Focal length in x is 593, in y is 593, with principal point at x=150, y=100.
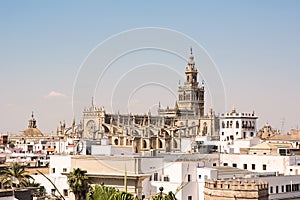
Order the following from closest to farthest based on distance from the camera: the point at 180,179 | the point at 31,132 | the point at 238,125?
the point at 180,179 → the point at 238,125 → the point at 31,132

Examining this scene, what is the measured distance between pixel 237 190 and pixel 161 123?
165ft

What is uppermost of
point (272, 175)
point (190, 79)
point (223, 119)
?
point (190, 79)

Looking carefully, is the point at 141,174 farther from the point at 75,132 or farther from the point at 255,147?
the point at 75,132

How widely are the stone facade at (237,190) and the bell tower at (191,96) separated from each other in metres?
57.0

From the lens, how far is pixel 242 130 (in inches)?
2441

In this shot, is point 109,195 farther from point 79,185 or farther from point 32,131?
point 32,131

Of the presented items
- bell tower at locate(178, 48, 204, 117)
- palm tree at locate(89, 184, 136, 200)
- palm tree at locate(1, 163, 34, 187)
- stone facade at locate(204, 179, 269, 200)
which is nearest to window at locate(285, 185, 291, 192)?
stone facade at locate(204, 179, 269, 200)

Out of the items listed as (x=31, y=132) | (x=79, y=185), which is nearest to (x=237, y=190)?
(x=79, y=185)

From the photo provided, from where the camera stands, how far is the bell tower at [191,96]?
86.0 meters

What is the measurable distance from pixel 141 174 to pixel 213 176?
3.77 metres

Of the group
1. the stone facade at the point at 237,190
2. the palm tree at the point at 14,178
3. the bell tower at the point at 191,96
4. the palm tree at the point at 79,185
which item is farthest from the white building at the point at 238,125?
the palm tree at the point at 79,185

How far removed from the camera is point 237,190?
2691cm

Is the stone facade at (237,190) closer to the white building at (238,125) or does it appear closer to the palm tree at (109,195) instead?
the palm tree at (109,195)

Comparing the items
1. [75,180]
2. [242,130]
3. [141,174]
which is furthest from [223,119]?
[75,180]
